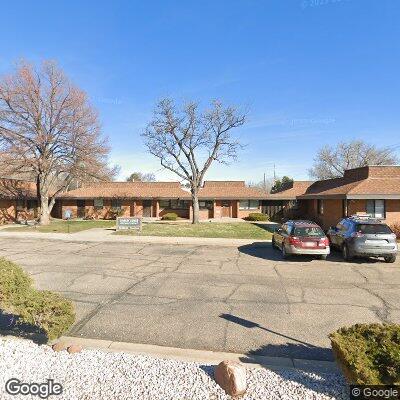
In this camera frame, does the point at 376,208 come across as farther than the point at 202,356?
Yes

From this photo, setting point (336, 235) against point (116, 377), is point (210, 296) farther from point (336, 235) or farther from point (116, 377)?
point (336, 235)

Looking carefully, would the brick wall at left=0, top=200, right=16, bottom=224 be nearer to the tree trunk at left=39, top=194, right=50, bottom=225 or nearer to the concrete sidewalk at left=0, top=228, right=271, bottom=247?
the tree trunk at left=39, top=194, right=50, bottom=225

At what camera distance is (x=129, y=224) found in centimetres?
2212

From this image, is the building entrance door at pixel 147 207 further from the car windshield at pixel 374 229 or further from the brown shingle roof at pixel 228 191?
the car windshield at pixel 374 229

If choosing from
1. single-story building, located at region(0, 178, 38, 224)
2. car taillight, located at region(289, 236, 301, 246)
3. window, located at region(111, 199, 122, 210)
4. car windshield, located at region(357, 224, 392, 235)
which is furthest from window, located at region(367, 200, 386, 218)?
single-story building, located at region(0, 178, 38, 224)

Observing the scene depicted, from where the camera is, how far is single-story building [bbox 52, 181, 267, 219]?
113ft

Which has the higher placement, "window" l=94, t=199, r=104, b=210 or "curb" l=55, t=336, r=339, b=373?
"window" l=94, t=199, r=104, b=210

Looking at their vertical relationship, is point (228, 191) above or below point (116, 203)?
above

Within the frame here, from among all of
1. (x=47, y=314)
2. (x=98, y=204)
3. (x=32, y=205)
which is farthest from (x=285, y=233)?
(x=32, y=205)

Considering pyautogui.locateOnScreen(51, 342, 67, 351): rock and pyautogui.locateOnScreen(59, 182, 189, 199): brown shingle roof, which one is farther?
pyautogui.locateOnScreen(59, 182, 189, 199): brown shingle roof

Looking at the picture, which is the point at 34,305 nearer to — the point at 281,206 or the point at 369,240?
the point at 369,240

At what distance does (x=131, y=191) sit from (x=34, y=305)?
32.1 meters

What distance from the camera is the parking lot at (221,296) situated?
5.30m

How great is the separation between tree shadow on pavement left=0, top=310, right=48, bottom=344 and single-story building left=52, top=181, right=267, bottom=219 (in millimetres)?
28212
